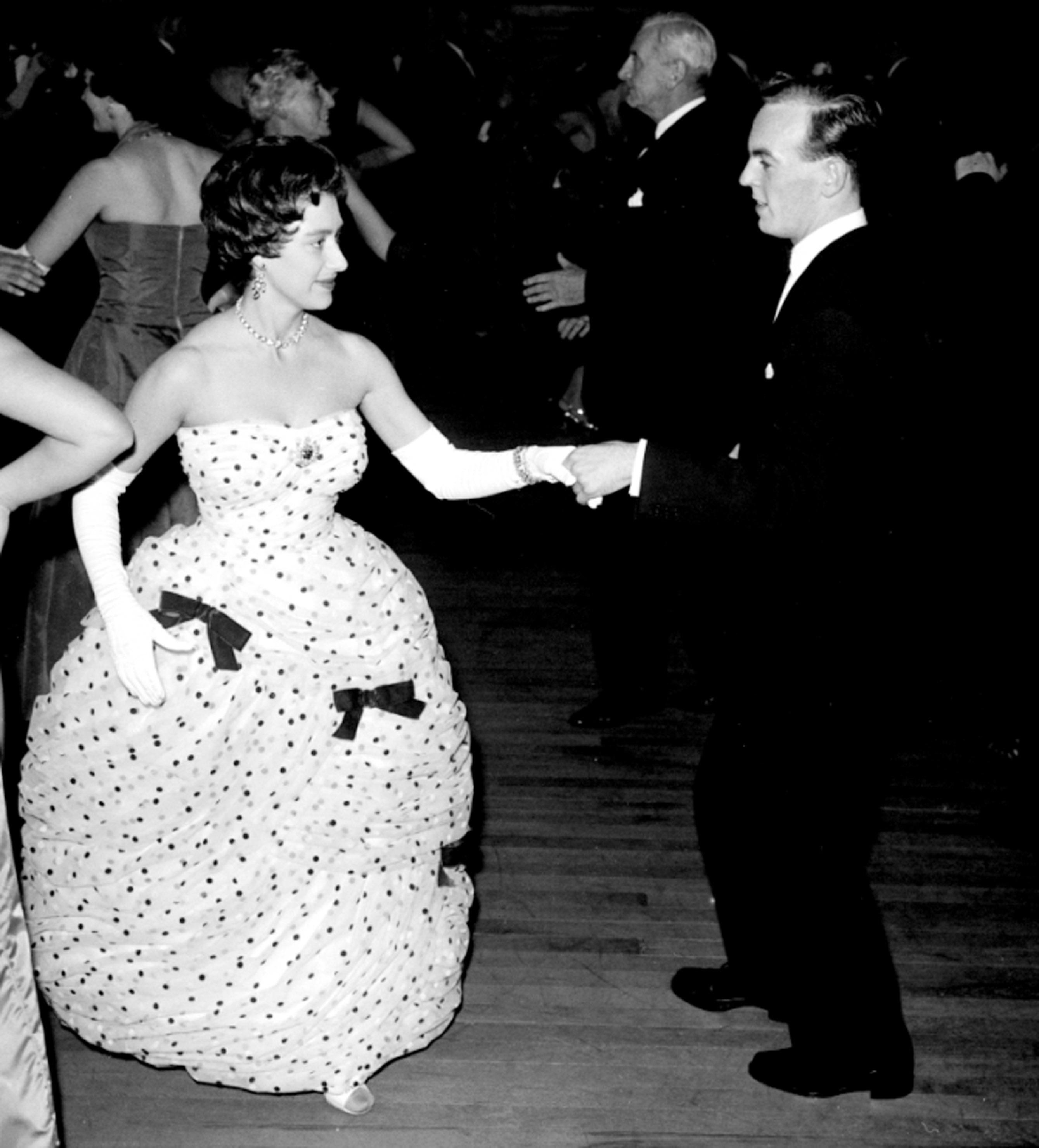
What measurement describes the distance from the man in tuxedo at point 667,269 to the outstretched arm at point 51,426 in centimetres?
163

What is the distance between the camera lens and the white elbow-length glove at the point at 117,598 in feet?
7.03

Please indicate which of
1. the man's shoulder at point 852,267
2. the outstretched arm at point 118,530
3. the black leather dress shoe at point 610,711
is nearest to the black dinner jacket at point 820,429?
the man's shoulder at point 852,267

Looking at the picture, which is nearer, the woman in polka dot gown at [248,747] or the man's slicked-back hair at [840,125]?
the man's slicked-back hair at [840,125]

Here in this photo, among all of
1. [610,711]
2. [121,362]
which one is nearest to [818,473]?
[610,711]

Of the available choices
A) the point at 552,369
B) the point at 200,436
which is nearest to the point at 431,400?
the point at 552,369

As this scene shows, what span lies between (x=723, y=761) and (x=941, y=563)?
1758mm

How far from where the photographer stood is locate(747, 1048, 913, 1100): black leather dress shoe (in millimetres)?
2369

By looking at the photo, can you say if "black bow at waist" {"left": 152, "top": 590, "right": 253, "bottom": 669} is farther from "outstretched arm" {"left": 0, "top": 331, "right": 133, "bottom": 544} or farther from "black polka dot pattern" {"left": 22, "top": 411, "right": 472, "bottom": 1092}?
"outstretched arm" {"left": 0, "top": 331, "right": 133, "bottom": 544}

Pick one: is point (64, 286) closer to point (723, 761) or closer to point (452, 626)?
point (452, 626)

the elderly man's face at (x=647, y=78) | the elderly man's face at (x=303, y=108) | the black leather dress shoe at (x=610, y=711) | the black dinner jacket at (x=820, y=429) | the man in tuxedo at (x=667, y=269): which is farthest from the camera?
the black leather dress shoe at (x=610, y=711)

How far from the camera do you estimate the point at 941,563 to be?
12.7 ft

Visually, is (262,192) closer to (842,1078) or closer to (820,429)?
(820,429)

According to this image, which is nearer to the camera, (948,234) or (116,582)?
(116,582)

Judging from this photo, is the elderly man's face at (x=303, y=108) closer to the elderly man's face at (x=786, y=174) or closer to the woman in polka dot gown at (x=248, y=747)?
the woman in polka dot gown at (x=248, y=747)
